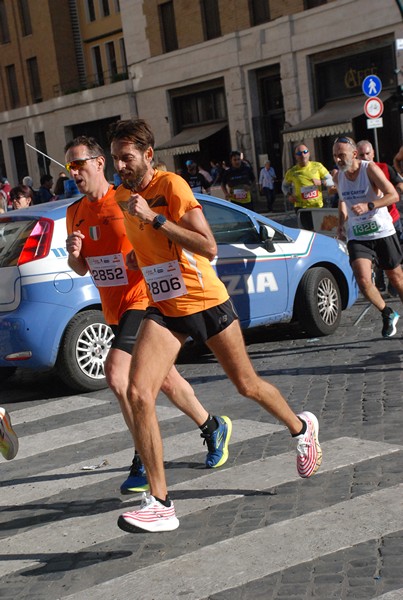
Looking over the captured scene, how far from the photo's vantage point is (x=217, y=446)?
19.6 ft

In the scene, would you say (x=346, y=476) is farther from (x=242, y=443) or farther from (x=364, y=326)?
(x=364, y=326)

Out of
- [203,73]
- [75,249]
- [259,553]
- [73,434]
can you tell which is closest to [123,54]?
[203,73]

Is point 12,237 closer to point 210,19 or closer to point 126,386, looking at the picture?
point 126,386

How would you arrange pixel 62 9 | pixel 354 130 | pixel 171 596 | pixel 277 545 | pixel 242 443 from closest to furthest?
1. pixel 171 596
2. pixel 277 545
3. pixel 242 443
4. pixel 354 130
5. pixel 62 9

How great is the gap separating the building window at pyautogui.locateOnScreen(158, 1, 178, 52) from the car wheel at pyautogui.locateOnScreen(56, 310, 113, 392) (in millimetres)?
35433

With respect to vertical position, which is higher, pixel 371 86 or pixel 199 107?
pixel 371 86

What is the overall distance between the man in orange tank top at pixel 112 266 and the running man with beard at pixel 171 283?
51 cm

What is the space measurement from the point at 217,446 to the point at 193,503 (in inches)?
28.0

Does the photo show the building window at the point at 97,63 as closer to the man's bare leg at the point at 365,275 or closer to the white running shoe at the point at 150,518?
the man's bare leg at the point at 365,275

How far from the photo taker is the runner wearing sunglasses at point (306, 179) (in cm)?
1480

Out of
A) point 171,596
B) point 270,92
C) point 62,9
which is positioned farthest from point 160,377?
point 62,9

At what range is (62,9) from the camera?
5194 centimetres

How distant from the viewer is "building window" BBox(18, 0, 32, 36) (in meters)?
54.0

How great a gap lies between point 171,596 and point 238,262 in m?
5.69
